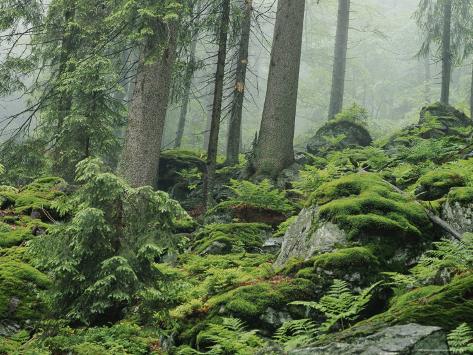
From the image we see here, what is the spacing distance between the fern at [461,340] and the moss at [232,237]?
4870mm

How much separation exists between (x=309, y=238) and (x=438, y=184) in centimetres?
215

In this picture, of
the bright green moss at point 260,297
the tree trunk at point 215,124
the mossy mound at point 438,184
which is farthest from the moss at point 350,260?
the tree trunk at point 215,124

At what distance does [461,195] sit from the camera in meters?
5.87

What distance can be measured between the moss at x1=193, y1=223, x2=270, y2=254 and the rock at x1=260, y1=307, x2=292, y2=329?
2.84 meters

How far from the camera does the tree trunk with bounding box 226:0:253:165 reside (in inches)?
519

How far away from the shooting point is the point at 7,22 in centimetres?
1338

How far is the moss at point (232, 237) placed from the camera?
25.9 ft

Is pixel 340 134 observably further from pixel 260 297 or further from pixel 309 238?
pixel 260 297

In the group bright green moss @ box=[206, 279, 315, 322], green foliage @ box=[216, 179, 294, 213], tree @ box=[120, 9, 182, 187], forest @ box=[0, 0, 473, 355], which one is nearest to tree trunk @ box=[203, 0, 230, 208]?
forest @ box=[0, 0, 473, 355]

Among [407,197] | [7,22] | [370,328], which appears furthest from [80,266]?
[7,22]

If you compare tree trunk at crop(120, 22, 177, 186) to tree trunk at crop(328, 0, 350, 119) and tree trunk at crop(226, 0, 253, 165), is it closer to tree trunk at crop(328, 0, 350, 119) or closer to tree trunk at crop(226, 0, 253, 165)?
tree trunk at crop(226, 0, 253, 165)

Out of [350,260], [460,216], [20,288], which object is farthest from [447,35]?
[20,288]

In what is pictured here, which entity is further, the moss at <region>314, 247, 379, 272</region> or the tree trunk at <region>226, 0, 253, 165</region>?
the tree trunk at <region>226, 0, 253, 165</region>

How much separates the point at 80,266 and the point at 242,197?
5.04 metres
